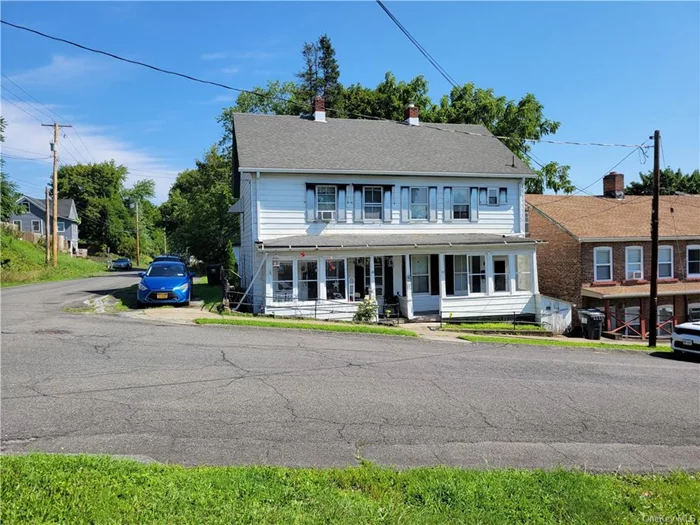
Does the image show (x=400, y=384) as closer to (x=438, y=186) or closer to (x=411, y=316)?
(x=411, y=316)

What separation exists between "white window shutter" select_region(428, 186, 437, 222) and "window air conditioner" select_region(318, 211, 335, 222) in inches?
179

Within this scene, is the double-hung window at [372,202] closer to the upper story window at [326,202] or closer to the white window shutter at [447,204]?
the upper story window at [326,202]

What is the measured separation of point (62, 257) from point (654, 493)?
182ft

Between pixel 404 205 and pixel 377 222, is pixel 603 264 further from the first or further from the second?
pixel 377 222

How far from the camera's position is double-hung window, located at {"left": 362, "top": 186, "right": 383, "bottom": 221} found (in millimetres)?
22719

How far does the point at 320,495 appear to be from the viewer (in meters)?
4.91

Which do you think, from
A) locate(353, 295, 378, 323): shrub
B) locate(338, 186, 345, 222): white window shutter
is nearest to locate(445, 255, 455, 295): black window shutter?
locate(353, 295, 378, 323): shrub

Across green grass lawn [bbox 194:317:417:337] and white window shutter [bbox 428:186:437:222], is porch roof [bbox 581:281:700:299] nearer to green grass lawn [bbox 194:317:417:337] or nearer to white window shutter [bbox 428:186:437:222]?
white window shutter [bbox 428:186:437:222]

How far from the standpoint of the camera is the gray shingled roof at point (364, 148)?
2195cm

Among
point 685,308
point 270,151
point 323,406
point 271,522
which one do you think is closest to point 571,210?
point 685,308

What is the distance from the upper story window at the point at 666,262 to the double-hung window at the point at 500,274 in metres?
9.15

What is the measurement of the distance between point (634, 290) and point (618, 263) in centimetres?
149

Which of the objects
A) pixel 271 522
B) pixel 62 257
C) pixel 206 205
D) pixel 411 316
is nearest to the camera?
pixel 271 522

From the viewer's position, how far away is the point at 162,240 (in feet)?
349
